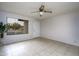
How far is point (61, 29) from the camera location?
5.46 m

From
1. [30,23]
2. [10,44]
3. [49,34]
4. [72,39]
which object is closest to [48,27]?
[49,34]

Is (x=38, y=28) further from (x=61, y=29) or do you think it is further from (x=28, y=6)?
(x=28, y=6)

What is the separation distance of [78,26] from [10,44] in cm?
383

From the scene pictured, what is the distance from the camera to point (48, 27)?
6316 millimetres

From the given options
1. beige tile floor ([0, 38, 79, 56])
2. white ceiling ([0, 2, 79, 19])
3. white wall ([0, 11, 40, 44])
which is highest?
white ceiling ([0, 2, 79, 19])

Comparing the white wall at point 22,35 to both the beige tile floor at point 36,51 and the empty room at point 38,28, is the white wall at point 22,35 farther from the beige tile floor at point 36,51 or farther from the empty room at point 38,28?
the beige tile floor at point 36,51

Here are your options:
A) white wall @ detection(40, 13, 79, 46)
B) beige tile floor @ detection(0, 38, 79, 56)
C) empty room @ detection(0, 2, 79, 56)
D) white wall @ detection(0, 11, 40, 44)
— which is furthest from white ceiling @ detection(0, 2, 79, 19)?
beige tile floor @ detection(0, 38, 79, 56)

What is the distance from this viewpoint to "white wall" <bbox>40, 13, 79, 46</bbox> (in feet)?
15.6

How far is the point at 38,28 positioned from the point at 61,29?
1669 millimetres

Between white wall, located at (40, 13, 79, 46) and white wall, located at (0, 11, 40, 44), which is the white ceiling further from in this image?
white wall, located at (40, 13, 79, 46)

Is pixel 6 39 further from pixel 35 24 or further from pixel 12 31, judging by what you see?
pixel 35 24

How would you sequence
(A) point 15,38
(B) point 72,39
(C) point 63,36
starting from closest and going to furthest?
(A) point 15,38, (B) point 72,39, (C) point 63,36

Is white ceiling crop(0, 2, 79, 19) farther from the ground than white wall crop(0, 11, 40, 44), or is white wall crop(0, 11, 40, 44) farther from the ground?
white ceiling crop(0, 2, 79, 19)

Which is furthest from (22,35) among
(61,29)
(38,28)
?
(61,29)
